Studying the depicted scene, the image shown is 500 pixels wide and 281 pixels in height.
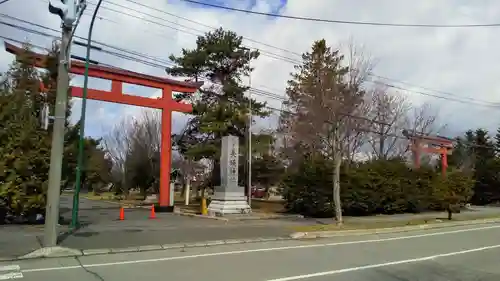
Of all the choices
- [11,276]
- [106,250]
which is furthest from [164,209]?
[11,276]

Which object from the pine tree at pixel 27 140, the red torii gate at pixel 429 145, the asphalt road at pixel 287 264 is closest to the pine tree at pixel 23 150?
the pine tree at pixel 27 140

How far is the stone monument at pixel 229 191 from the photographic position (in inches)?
1043

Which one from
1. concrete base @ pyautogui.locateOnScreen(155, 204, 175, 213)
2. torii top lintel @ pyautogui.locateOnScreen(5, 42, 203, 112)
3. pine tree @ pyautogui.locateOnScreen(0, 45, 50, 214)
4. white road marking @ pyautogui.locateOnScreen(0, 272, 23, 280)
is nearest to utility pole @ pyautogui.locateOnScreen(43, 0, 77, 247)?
white road marking @ pyautogui.locateOnScreen(0, 272, 23, 280)

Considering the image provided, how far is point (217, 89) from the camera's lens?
3766cm

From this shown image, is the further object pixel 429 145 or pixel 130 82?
pixel 429 145

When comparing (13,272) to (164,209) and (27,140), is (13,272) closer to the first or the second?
(27,140)

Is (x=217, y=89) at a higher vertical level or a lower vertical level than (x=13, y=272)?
higher

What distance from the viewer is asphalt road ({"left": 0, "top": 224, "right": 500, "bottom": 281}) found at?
29.0 ft

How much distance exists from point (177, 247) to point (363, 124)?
2245 cm

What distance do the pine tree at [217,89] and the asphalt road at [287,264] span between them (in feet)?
67.2

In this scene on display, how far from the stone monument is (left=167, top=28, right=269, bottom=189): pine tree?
608 centimetres

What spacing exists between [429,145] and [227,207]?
25.8 metres

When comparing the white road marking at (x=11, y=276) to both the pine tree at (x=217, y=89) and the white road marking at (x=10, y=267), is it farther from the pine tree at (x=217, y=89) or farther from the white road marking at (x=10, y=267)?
the pine tree at (x=217, y=89)

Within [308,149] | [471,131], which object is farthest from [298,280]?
[471,131]
